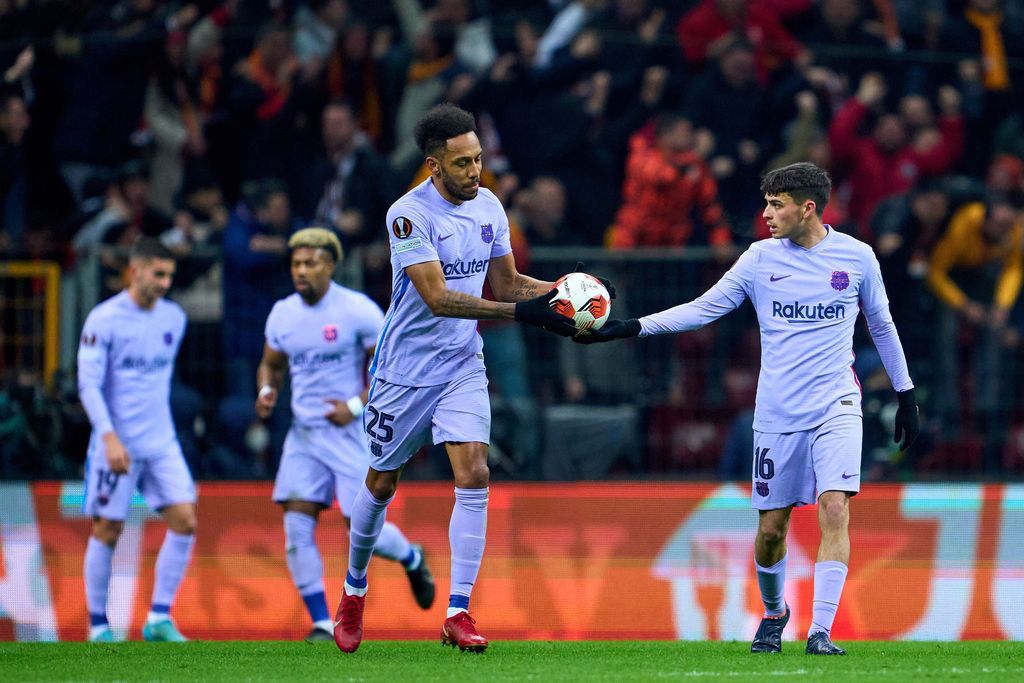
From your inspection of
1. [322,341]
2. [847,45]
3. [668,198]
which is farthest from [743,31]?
[322,341]

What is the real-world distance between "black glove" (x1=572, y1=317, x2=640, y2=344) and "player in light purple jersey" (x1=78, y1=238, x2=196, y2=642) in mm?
3794

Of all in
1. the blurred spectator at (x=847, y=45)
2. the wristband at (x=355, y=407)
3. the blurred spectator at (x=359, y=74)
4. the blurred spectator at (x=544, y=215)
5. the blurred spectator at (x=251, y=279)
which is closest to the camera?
the wristband at (x=355, y=407)

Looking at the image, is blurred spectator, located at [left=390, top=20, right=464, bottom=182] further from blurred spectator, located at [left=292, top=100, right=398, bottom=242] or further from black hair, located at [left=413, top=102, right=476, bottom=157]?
black hair, located at [left=413, top=102, right=476, bottom=157]

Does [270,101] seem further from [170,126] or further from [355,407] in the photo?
[355,407]

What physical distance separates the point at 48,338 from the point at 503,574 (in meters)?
3.78

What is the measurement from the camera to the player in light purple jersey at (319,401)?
998cm

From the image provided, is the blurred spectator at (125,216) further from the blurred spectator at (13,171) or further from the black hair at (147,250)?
the black hair at (147,250)

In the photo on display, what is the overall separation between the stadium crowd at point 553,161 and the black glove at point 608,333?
14.0ft

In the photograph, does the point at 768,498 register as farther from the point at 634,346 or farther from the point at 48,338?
the point at 48,338

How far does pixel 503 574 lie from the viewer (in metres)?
11.0

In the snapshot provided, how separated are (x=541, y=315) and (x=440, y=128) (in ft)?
3.37

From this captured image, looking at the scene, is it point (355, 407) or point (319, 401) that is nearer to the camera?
point (355, 407)

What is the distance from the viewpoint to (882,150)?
13867 mm

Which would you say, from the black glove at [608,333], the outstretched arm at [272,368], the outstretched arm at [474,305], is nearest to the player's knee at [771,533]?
the black glove at [608,333]
